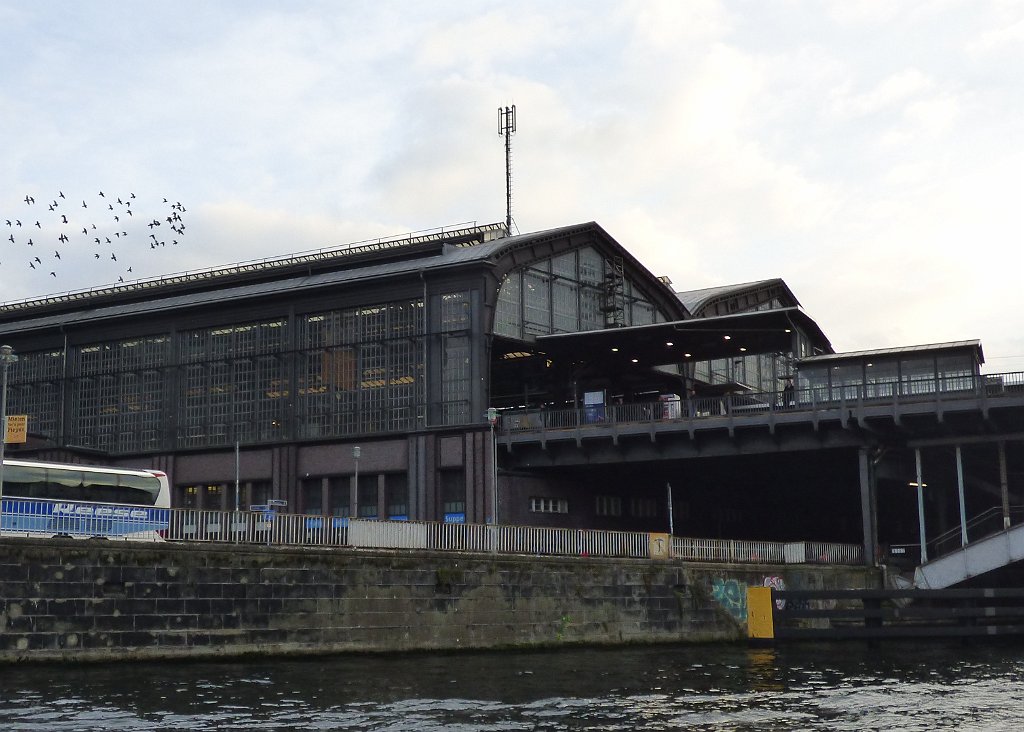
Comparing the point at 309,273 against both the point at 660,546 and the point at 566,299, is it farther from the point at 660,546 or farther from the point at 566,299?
the point at 660,546

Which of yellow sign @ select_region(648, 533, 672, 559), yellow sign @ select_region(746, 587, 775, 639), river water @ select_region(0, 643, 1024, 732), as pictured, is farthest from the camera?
yellow sign @ select_region(746, 587, 775, 639)

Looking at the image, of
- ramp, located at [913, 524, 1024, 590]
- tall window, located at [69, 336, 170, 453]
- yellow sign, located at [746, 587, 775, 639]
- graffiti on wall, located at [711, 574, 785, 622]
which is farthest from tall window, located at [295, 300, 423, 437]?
ramp, located at [913, 524, 1024, 590]

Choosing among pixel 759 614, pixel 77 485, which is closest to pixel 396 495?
pixel 759 614

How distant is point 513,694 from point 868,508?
36.4 metres

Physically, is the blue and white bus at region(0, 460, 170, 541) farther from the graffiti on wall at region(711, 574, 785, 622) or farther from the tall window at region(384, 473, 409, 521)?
the graffiti on wall at region(711, 574, 785, 622)

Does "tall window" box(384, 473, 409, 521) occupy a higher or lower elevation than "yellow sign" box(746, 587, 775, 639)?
higher

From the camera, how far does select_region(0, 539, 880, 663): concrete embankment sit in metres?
37.8

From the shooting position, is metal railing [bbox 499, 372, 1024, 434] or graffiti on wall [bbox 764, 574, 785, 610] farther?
metal railing [bbox 499, 372, 1024, 434]

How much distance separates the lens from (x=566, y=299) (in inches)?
3312

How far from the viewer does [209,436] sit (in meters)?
81.9

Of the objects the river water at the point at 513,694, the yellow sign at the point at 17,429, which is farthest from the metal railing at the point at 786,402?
the yellow sign at the point at 17,429

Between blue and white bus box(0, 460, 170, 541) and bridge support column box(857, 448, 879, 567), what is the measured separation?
118ft

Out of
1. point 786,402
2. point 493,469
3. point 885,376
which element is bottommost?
point 493,469

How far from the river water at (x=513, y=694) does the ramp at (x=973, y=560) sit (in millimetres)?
11563
